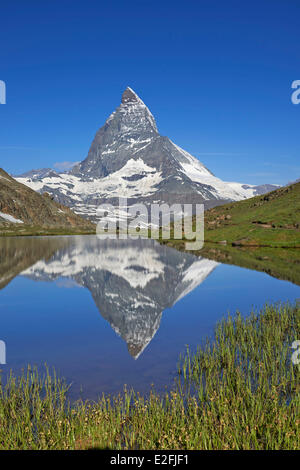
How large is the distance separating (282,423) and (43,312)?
2347 cm

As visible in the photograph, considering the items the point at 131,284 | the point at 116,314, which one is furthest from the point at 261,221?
the point at 116,314

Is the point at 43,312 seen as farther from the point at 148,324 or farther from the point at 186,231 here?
the point at 186,231

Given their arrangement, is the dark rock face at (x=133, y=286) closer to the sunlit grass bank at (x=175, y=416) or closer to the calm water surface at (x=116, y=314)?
the calm water surface at (x=116, y=314)

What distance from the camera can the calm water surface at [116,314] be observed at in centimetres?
1838

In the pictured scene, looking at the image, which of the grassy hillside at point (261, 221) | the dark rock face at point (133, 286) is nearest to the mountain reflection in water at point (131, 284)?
the dark rock face at point (133, 286)

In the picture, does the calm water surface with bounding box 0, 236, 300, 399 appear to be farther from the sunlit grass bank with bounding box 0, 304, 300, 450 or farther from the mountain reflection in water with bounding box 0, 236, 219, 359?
the sunlit grass bank with bounding box 0, 304, 300, 450

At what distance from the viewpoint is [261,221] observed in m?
112

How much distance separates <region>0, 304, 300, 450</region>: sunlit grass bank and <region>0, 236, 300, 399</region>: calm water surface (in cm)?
181

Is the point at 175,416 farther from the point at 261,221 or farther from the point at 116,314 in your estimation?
the point at 261,221

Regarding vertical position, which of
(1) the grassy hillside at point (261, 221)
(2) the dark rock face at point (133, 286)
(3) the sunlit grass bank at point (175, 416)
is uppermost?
(1) the grassy hillside at point (261, 221)

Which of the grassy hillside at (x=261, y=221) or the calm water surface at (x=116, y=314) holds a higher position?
the grassy hillside at (x=261, y=221)

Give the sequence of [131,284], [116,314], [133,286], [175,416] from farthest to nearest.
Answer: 1. [131,284]
2. [133,286]
3. [116,314]
4. [175,416]

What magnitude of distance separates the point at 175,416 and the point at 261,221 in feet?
347

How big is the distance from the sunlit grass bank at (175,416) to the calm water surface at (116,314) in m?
1.81
